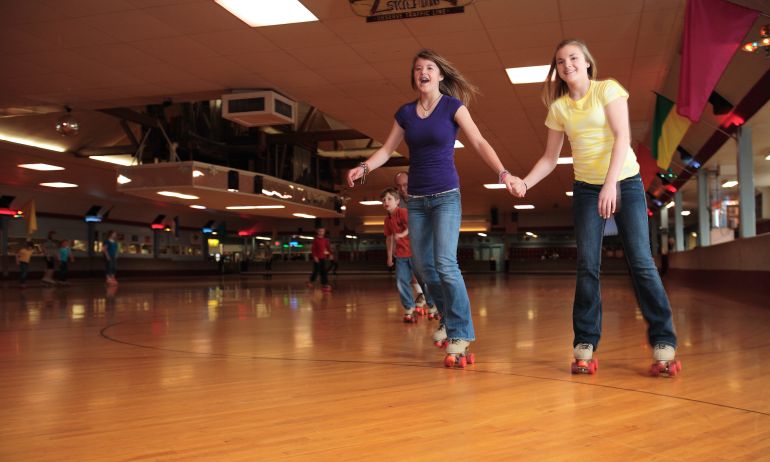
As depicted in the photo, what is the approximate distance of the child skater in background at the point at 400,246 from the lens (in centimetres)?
577

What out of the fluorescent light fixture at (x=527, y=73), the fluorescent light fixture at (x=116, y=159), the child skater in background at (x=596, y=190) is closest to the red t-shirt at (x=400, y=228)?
the fluorescent light fixture at (x=527, y=73)

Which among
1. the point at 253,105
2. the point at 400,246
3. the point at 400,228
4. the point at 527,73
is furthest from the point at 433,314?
the point at 253,105

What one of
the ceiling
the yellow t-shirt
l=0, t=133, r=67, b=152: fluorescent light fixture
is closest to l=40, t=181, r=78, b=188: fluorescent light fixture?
l=0, t=133, r=67, b=152: fluorescent light fixture

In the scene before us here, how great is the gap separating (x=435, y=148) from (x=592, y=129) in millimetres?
736

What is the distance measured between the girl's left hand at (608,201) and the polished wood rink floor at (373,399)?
0.68 metres

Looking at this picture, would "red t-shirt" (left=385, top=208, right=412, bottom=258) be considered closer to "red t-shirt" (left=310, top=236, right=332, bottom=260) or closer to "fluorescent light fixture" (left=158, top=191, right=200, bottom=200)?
"fluorescent light fixture" (left=158, top=191, right=200, bottom=200)

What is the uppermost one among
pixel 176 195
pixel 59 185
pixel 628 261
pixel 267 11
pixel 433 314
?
pixel 267 11

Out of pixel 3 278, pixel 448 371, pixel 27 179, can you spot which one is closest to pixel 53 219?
pixel 3 278

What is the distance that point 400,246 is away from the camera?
20.9 feet

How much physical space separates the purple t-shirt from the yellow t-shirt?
1.66 feet

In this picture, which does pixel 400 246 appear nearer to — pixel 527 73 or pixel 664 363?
pixel 527 73

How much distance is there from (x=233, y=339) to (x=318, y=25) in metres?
3.68

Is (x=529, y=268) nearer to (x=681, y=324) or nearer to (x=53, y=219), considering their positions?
(x=53, y=219)

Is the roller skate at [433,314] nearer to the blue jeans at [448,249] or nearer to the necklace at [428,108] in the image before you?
the blue jeans at [448,249]
